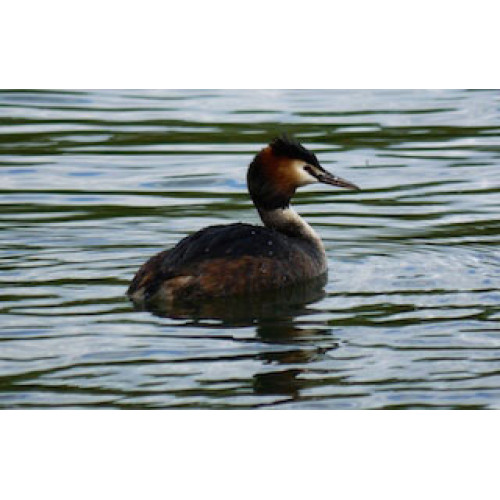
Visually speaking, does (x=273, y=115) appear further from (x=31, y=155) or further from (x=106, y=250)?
(x=106, y=250)

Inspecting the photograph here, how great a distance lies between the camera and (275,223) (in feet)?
35.7

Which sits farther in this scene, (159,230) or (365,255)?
(159,230)

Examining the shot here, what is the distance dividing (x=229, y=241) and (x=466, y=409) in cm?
275

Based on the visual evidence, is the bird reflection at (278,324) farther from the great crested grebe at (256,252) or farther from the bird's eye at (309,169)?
the bird's eye at (309,169)

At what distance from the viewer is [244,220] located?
12.3m

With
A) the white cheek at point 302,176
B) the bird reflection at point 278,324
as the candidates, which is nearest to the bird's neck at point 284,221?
the white cheek at point 302,176

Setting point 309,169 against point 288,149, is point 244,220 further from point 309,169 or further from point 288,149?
point 288,149

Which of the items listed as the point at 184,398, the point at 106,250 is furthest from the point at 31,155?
the point at 184,398

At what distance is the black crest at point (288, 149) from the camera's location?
10602 millimetres

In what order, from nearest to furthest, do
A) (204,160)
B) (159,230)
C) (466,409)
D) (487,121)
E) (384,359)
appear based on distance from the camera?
(466,409)
(384,359)
(159,230)
(204,160)
(487,121)

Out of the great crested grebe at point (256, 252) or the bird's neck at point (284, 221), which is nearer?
the great crested grebe at point (256, 252)

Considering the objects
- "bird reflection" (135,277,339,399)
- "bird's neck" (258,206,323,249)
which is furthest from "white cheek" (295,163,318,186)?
"bird reflection" (135,277,339,399)

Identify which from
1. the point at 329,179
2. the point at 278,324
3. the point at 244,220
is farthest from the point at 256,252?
the point at 244,220

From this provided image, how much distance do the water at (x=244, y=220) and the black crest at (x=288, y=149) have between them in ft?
2.54
